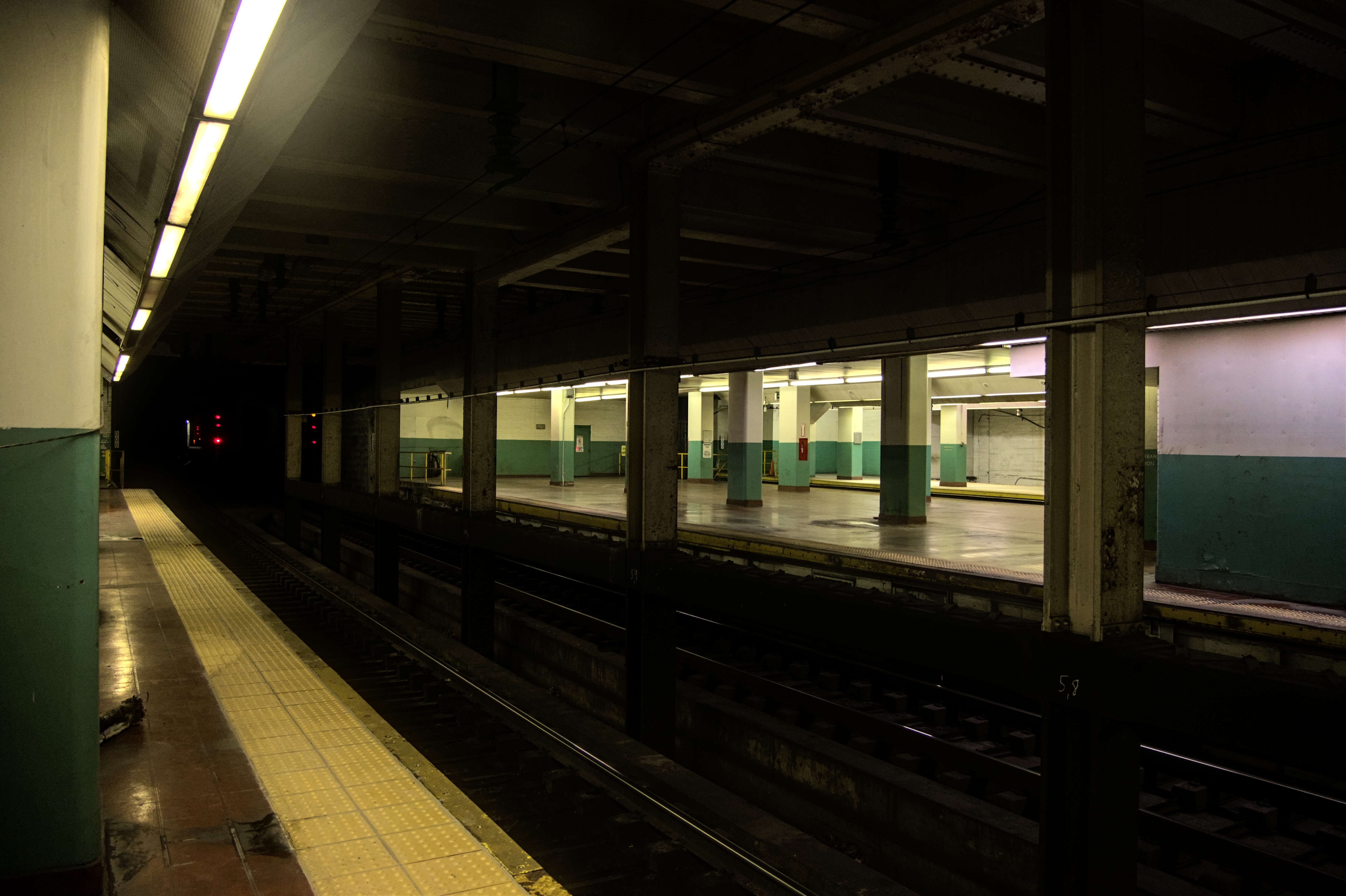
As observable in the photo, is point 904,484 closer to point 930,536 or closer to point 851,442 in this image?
point 930,536

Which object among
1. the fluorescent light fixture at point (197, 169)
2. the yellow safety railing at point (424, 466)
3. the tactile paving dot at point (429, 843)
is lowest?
the tactile paving dot at point (429, 843)

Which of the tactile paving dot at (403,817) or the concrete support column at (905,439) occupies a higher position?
the concrete support column at (905,439)

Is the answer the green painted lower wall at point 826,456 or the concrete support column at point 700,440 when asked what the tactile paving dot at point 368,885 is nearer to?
the concrete support column at point 700,440

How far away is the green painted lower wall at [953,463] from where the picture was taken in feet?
92.1

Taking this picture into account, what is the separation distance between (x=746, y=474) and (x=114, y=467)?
22.3 m

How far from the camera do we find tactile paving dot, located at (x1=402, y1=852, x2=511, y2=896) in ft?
10.5

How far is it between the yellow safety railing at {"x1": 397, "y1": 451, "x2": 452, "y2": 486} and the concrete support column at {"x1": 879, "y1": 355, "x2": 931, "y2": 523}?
700 inches

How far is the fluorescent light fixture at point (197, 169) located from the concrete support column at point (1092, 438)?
3898 millimetres

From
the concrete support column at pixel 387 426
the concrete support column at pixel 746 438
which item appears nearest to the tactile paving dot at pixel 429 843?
the concrete support column at pixel 387 426

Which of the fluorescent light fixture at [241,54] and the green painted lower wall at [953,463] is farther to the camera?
the green painted lower wall at [953,463]

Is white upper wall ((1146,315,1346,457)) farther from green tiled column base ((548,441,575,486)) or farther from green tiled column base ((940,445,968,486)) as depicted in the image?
green tiled column base ((548,441,575,486))

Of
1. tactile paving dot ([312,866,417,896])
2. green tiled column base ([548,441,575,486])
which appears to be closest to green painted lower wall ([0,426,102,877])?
tactile paving dot ([312,866,417,896])

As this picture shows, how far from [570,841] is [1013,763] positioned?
10.4ft

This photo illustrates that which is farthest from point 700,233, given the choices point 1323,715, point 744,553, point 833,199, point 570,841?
point 1323,715
